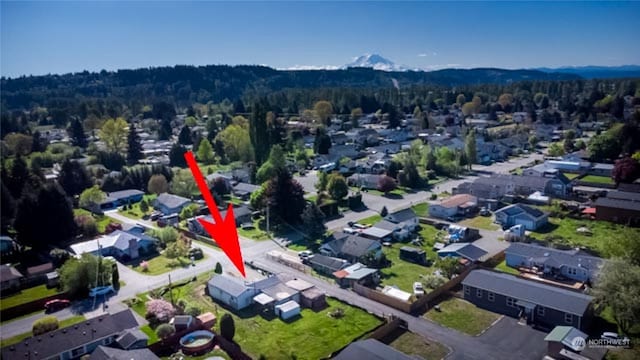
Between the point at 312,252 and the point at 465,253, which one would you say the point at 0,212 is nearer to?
the point at 312,252

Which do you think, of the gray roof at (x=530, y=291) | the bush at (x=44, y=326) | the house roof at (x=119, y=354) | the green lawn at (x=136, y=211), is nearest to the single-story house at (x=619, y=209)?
the gray roof at (x=530, y=291)

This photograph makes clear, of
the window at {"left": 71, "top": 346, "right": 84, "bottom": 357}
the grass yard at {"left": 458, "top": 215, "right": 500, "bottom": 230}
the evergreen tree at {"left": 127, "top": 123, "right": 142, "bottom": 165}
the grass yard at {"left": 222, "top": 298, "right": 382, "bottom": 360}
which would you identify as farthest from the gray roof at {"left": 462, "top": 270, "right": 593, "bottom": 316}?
the evergreen tree at {"left": 127, "top": 123, "right": 142, "bottom": 165}

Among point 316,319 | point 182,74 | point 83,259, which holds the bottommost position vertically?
point 316,319

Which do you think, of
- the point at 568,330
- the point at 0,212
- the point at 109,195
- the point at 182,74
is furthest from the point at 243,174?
the point at 182,74

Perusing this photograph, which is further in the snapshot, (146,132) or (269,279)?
(146,132)

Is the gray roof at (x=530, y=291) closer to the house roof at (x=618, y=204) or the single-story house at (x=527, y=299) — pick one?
the single-story house at (x=527, y=299)

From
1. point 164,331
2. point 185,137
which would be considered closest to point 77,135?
point 185,137

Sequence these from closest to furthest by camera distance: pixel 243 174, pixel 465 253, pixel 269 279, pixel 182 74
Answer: pixel 269 279 < pixel 465 253 < pixel 243 174 < pixel 182 74
